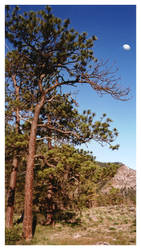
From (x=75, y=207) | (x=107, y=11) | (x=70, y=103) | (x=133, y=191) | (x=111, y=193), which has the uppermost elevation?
(x=107, y=11)

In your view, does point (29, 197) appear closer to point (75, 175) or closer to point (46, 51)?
point (75, 175)

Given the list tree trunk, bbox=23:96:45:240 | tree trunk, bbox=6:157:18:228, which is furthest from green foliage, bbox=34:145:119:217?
tree trunk, bbox=6:157:18:228

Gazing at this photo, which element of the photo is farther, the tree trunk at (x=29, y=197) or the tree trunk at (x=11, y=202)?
the tree trunk at (x=11, y=202)

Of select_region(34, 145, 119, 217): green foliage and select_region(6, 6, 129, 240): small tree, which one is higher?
select_region(6, 6, 129, 240): small tree

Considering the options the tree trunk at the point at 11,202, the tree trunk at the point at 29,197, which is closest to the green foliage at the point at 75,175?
the tree trunk at the point at 29,197

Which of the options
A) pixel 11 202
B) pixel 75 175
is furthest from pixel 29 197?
pixel 11 202

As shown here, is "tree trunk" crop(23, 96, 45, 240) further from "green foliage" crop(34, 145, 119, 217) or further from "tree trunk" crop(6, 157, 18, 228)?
"tree trunk" crop(6, 157, 18, 228)

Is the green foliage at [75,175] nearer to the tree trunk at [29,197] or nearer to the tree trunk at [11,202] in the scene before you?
the tree trunk at [29,197]

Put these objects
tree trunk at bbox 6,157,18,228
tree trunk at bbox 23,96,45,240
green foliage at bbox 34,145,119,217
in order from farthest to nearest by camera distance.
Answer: tree trunk at bbox 6,157,18,228 → green foliage at bbox 34,145,119,217 → tree trunk at bbox 23,96,45,240

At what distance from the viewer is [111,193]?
5.81m

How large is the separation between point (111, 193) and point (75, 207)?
50.8 inches
